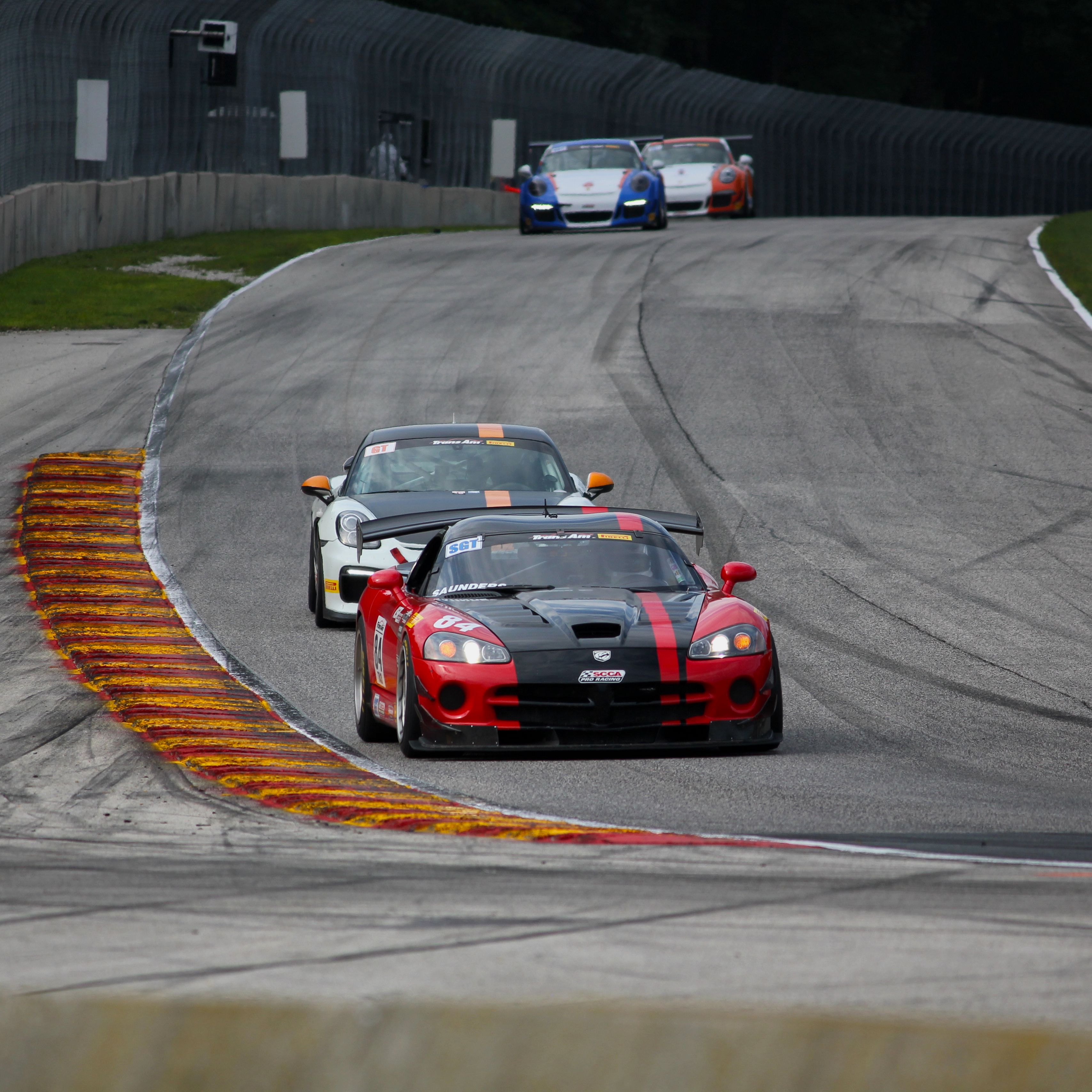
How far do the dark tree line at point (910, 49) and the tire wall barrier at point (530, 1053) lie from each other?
69030 mm

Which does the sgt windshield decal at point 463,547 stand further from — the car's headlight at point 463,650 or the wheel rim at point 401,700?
the car's headlight at point 463,650

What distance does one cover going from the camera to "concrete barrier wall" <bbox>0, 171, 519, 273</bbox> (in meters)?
29.5

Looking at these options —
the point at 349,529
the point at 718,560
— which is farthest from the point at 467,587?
the point at 718,560

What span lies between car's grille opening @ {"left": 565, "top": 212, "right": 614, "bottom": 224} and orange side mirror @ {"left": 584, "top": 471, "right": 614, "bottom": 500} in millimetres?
21000

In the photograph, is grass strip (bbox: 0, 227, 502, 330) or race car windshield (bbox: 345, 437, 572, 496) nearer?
race car windshield (bbox: 345, 437, 572, 496)

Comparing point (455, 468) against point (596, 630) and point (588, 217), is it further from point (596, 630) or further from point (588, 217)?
point (588, 217)

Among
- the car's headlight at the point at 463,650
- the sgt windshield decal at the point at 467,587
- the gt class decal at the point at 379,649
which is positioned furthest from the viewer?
the sgt windshield decal at the point at 467,587

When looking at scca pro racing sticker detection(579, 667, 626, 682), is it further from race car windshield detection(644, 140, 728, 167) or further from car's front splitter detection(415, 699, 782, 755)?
race car windshield detection(644, 140, 728, 167)

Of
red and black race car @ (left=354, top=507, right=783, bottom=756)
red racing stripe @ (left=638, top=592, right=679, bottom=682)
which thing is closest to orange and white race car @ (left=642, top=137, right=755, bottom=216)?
red and black race car @ (left=354, top=507, right=783, bottom=756)

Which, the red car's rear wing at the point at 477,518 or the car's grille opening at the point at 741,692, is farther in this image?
the red car's rear wing at the point at 477,518

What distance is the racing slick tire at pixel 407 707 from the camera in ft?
29.0

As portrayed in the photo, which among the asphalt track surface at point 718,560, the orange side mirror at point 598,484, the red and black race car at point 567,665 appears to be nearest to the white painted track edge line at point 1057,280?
the asphalt track surface at point 718,560

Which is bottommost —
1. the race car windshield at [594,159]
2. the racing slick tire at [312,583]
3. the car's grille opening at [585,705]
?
the racing slick tire at [312,583]

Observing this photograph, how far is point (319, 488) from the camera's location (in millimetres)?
13078
